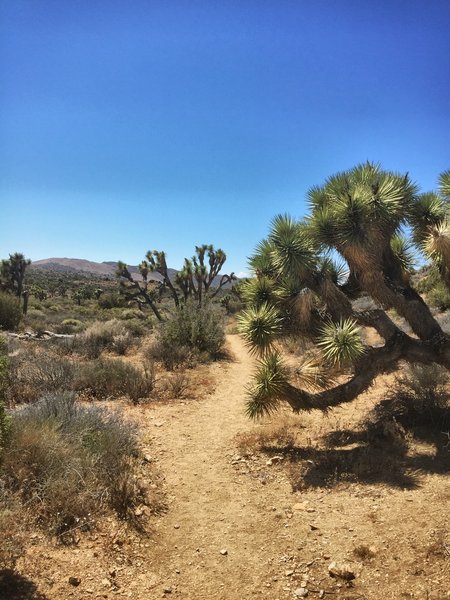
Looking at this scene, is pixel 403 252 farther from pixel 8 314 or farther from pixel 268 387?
pixel 8 314

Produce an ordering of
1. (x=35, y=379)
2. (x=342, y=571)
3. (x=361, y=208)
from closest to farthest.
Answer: (x=342, y=571), (x=361, y=208), (x=35, y=379)

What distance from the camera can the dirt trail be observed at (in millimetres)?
3633

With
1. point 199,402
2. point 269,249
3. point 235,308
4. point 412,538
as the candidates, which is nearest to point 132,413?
point 199,402

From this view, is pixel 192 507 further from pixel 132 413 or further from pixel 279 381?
pixel 132 413

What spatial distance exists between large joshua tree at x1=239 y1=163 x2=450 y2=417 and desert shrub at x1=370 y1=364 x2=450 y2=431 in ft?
3.00

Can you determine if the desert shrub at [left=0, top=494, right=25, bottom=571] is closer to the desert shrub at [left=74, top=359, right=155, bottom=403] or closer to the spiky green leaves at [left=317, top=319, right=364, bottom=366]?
the spiky green leaves at [left=317, top=319, right=364, bottom=366]

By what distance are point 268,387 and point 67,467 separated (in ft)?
9.44

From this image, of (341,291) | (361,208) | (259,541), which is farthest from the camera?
(341,291)

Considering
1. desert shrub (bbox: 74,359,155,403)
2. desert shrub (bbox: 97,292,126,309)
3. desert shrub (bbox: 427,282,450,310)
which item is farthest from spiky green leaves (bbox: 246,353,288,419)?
desert shrub (bbox: 97,292,126,309)

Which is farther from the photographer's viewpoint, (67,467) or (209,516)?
(209,516)

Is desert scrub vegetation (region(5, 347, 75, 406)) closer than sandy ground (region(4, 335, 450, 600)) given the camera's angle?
No

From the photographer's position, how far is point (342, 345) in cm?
563

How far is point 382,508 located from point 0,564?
12.0 ft

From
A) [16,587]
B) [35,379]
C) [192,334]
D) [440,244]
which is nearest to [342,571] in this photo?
[16,587]
